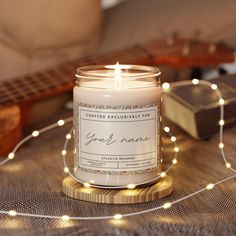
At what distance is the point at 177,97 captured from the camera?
0.83 m

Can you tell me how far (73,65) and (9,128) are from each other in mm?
248

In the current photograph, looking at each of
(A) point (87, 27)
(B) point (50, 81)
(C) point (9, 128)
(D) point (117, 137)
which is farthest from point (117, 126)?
(A) point (87, 27)

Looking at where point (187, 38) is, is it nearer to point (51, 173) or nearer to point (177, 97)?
point (177, 97)

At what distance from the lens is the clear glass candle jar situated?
0.56 m

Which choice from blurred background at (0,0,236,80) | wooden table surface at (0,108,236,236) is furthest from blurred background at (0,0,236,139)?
wooden table surface at (0,108,236,236)

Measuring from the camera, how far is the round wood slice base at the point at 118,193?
56 centimetres

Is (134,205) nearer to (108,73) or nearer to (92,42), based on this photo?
(108,73)

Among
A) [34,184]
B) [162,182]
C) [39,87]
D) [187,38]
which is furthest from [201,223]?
[187,38]

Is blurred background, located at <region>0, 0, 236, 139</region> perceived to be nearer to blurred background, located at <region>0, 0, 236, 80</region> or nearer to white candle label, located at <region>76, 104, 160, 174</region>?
blurred background, located at <region>0, 0, 236, 80</region>

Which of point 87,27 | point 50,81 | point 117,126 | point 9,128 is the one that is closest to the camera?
point 117,126

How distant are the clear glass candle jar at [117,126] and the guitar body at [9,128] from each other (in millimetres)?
243

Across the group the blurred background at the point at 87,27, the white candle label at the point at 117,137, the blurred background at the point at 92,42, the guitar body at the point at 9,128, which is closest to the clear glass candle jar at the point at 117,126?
the white candle label at the point at 117,137

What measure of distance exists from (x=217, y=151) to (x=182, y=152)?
0.05 m

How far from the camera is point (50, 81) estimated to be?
38.4 inches
